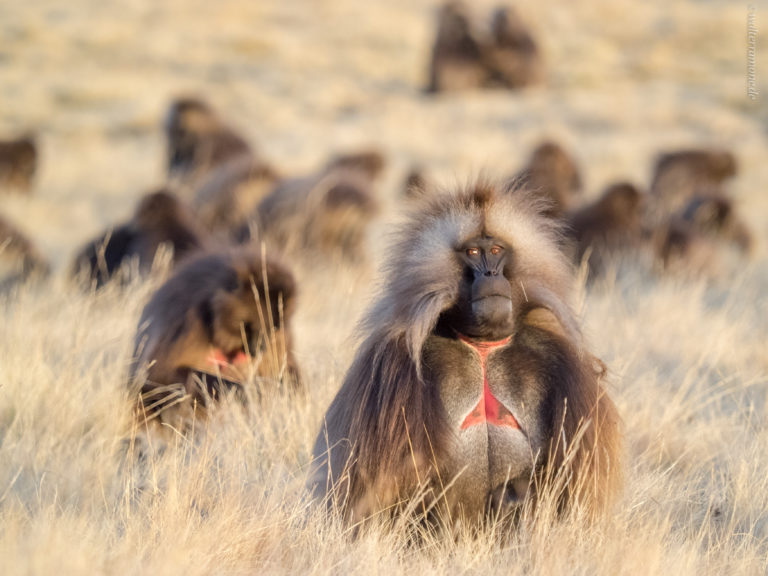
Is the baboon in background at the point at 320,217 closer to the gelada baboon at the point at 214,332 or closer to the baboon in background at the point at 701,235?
the baboon in background at the point at 701,235

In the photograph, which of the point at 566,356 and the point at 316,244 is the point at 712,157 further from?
the point at 566,356

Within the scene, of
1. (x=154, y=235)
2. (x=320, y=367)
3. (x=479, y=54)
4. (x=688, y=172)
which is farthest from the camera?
(x=479, y=54)

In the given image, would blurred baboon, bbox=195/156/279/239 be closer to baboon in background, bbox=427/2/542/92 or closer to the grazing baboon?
the grazing baboon

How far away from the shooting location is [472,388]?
3.18 meters

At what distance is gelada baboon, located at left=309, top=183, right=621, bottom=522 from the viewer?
3039mm

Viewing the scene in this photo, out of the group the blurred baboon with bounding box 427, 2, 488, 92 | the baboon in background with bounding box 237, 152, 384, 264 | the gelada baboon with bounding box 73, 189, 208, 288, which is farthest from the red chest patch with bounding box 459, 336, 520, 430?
the blurred baboon with bounding box 427, 2, 488, 92

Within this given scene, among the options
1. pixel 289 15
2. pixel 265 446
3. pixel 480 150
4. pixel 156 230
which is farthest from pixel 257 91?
pixel 265 446

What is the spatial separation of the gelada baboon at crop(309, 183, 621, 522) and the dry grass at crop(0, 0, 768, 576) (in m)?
0.15

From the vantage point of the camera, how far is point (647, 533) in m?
3.28

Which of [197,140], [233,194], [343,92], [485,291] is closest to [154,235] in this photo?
[233,194]

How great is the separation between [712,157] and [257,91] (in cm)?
1149

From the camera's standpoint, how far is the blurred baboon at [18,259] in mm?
8461

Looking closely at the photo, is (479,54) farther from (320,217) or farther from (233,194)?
(320,217)

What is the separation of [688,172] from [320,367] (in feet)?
29.5
